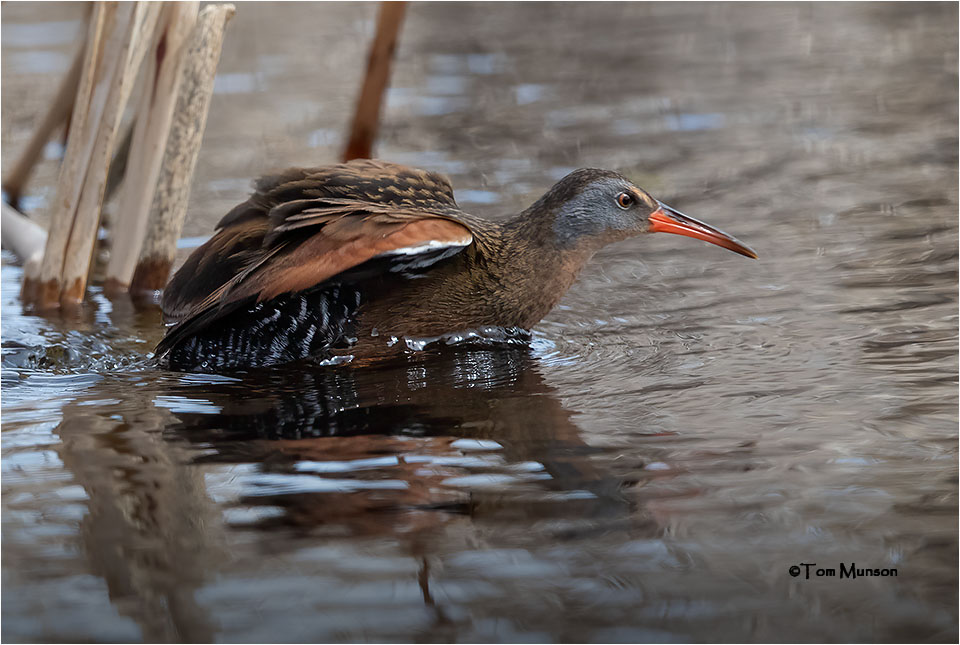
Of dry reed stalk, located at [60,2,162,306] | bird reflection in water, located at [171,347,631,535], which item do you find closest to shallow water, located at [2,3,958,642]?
bird reflection in water, located at [171,347,631,535]

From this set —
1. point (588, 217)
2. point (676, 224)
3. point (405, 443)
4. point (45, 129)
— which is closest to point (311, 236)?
point (405, 443)

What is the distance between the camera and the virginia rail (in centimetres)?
415

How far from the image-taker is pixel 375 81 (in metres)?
6.81

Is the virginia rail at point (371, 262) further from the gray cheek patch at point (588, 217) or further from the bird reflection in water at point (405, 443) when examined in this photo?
the bird reflection in water at point (405, 443)

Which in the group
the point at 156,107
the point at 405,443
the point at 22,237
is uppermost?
the point at 156,107

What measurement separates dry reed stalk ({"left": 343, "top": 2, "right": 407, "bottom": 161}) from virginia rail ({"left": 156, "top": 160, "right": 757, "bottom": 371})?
2.11 m

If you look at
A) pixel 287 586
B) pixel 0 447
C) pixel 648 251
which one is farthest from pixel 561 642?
pixel 648 251

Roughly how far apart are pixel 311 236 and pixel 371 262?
0.24 meters

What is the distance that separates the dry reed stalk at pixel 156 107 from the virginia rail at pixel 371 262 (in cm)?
65

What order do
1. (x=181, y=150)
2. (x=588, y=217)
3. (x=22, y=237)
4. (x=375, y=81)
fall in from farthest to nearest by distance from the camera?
1. (x=375, y=81)
2. (x=22, y=237)
3. (x=181, y=150)
4. (x=588, y=217)

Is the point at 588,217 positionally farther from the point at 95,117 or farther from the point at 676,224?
the point at 95,117

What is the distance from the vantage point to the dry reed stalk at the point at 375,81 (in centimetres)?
662

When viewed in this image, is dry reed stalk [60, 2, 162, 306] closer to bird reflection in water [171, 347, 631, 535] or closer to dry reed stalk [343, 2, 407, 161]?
bird reflection in water [171, 347, 631, 535]

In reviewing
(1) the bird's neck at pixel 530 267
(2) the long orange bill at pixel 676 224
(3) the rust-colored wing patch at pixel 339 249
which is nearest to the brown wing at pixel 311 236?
(3) the rust-colored wing patch at pixel 339 249
